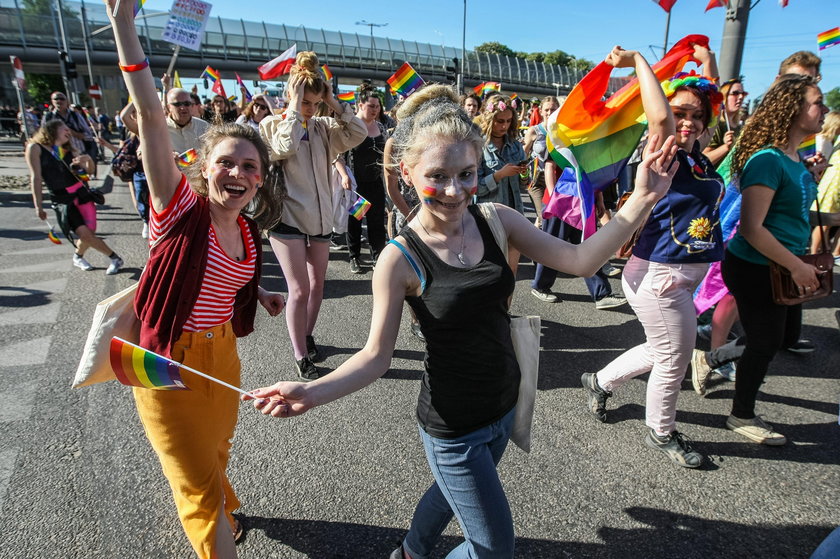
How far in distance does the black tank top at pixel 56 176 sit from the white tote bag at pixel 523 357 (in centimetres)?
631

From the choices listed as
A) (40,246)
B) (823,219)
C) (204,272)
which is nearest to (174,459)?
(204,272)

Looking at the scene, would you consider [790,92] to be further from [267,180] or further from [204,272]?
[204,272]

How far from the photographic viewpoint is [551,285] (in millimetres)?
5789

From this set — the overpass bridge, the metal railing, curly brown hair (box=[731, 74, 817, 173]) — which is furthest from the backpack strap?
the metal railing

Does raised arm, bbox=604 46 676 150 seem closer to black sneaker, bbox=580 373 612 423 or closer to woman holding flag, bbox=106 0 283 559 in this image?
woman holding flag, bbox=106 0 283 559

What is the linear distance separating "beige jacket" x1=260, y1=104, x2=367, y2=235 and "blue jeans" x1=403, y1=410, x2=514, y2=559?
2.26 m

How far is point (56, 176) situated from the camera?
6.17 m

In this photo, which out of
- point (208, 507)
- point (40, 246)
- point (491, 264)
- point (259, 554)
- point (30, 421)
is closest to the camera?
point (491, 264)

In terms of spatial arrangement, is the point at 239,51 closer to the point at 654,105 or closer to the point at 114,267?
the point at 114,267

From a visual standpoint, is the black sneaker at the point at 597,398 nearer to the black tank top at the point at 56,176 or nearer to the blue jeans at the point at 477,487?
the blue jeans at the point at 477,487

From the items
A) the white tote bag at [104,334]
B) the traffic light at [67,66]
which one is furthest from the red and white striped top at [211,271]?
the traffic light at [67,66]

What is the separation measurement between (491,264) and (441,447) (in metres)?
0.64

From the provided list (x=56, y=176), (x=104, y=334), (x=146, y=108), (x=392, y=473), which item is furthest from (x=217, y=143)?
(x=56, y=176)

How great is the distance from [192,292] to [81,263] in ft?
19.3
